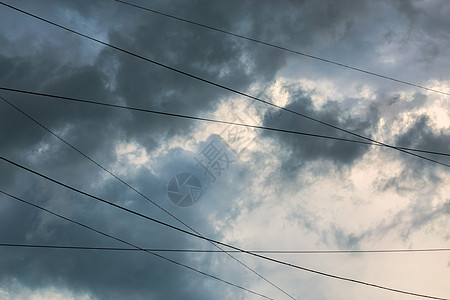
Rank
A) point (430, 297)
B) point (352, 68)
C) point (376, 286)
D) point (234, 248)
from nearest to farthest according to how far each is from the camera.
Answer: point (234, 248), point (352, 68), point (376, 286), point (430, 297)

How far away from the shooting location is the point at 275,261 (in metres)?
17.8

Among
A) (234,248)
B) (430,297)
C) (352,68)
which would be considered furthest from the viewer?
(430,297)

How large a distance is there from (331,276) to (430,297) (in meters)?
7.20

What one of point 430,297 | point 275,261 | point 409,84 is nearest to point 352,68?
point 409,84

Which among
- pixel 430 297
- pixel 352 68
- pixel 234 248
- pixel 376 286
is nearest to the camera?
pixel 234 248

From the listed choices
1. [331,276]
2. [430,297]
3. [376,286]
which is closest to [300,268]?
[331,276]

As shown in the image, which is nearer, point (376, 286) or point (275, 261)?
point (275, 261)

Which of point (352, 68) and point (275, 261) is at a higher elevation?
point (352, 68)

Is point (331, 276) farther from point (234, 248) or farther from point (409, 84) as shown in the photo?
point (409, 84)

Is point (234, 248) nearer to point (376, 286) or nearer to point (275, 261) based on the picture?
point (275, 261)

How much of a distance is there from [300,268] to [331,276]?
1.45m

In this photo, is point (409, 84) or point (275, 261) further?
point (409, 84)

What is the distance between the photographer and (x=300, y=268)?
739 inches

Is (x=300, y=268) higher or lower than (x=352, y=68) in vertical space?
lower
